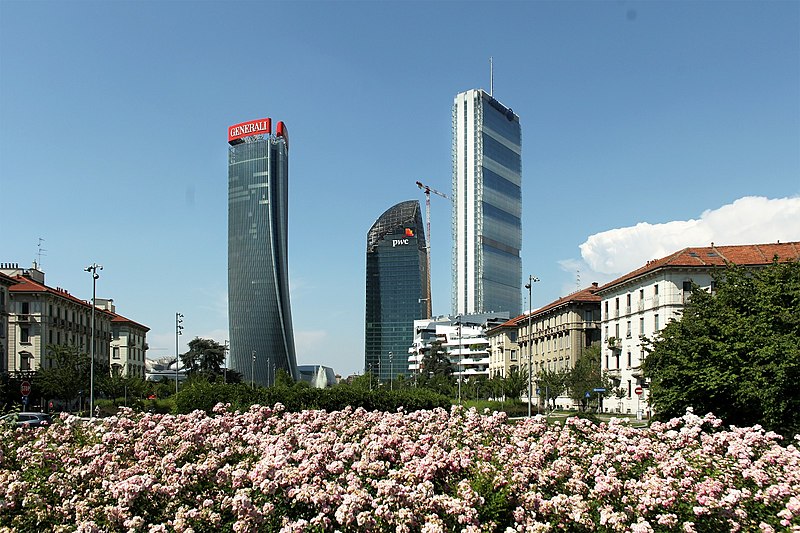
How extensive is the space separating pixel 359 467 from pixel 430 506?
196 centimetres

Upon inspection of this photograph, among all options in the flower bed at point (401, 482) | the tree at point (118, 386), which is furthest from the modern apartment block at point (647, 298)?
the flower bed at point (401, 482)

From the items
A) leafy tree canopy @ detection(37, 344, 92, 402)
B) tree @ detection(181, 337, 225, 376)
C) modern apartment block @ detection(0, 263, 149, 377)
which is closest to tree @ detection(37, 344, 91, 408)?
leafy tree canopy @ detection(37, 344, 92, 402)

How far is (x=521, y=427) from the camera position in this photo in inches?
566

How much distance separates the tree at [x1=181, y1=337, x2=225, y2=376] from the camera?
140812mm

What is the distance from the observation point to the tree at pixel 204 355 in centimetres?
14081

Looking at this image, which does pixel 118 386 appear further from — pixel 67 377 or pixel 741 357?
pixel 741 357

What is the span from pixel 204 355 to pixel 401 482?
451ft

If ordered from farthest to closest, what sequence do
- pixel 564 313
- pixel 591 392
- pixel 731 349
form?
pixel 564 313 → pixel 591 392 → pixel 731 349

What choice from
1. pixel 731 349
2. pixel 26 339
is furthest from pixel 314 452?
pixel 26 339

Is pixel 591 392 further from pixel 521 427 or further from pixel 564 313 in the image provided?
pixel 521 427

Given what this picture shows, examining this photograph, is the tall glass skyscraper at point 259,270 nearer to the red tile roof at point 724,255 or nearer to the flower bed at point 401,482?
the red tile roof at point 724,255

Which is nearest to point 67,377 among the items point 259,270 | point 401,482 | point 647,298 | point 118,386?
point 118,386

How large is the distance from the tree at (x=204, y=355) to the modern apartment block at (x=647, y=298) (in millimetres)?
87343

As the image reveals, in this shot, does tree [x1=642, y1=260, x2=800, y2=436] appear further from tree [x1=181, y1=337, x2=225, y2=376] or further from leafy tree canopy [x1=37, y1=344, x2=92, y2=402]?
tree [x1=181, y1=337, x2=225, y2=376]
